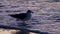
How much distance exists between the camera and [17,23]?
7.06 ft

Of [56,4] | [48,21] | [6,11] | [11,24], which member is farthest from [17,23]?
[56,4]

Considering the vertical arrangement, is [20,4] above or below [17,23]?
above

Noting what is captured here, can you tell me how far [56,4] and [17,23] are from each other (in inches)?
19.5

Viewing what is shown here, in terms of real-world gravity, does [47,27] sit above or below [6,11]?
below

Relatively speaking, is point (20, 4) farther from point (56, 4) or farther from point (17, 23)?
point (56, 4)

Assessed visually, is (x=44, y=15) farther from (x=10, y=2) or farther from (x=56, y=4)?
(x=10, y=2)

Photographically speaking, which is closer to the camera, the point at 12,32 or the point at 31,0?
the point at 31,0

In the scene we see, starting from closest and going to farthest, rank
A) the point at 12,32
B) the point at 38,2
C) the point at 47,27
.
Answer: the point at 47,27 < the point at 38,2 < the point at 12,32

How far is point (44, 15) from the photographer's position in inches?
87.0

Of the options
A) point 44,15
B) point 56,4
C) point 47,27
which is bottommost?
point 47,27

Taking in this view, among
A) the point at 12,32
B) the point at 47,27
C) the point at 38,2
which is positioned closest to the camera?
the point at 47,27

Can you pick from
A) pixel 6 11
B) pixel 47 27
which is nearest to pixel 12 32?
pixel 6 11

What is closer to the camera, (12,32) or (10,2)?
(10,2)

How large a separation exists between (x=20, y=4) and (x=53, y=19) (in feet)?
1.34
